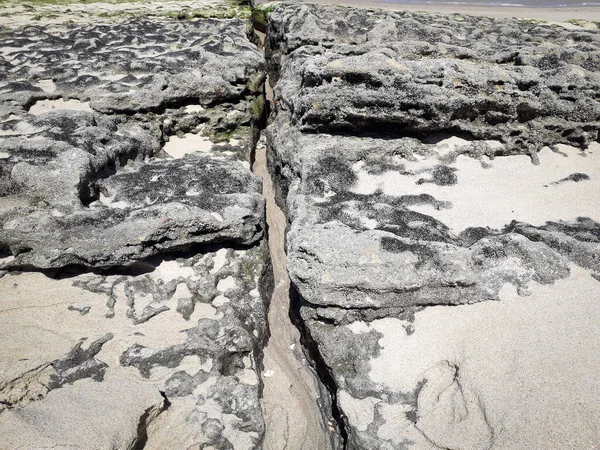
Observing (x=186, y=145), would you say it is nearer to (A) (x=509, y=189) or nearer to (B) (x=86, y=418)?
(B) (x=86, y=418)

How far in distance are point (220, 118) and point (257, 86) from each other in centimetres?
105

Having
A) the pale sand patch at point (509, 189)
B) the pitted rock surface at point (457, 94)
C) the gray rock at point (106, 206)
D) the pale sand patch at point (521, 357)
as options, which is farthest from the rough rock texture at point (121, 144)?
the pale sand patch at point (521, 357)

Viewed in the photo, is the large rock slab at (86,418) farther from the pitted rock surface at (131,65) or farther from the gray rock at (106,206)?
the pitted rock surface at (131,65)

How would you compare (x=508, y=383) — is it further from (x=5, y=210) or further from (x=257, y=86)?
(x=257, y=86)

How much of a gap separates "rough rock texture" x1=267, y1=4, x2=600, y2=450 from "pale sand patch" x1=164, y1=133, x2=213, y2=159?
93cm

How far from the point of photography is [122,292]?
123 inches

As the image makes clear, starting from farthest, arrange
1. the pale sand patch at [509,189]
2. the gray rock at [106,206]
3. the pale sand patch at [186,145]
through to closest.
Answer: the pale sand patch at [186,145]
the pale sand patch at [509,189]
the gray rock at [106,206]

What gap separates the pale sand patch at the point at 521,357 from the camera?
2.03 metres

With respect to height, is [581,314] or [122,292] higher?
[581,314]

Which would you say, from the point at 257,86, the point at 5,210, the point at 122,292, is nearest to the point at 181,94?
the point at 257,86

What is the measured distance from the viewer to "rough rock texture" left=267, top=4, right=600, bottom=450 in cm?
222

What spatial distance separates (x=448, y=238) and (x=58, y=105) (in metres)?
5.32

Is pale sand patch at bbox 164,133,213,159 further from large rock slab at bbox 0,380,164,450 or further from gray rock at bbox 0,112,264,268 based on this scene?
large rock slab at bbox 0,380,164,450

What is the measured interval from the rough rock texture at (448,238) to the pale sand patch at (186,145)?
93cm
